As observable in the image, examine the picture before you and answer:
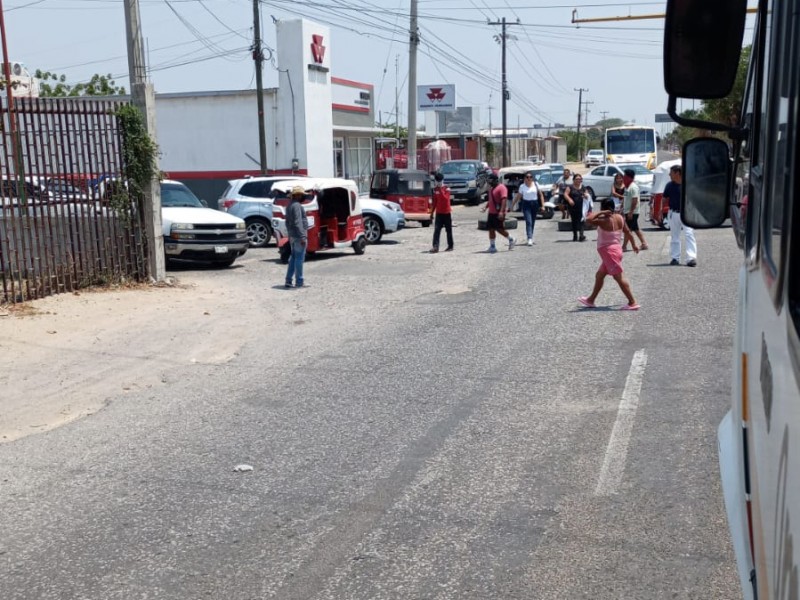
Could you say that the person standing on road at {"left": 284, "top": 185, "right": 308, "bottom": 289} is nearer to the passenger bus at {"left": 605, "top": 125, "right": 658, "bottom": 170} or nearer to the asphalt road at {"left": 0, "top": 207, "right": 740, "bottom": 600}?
the asphalt road at {"left": 0, "top": 207, "right": 740, "bottom": 600}

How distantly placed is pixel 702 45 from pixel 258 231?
72.2 ft

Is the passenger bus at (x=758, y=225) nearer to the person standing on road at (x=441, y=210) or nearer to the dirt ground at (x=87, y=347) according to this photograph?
the dirt ground at (x=87, y=347)

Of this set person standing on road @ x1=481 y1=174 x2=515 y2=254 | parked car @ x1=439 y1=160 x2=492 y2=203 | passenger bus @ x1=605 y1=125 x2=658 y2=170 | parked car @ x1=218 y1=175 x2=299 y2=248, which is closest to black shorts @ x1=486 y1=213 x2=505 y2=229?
person standing on road @ x1=481 y1=174 x2=515 y2=254

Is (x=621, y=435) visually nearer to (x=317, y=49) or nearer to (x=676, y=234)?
(x=676, y=234)

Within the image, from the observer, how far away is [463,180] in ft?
142

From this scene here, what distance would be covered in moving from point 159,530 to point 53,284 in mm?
9861

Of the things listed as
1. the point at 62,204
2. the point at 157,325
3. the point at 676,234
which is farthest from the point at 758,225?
the point at 676,234

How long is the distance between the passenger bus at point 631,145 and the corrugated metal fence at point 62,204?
3869 cm

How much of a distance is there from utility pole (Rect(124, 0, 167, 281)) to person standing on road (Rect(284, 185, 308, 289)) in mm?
2187

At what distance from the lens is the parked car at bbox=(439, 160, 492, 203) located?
43094 mm

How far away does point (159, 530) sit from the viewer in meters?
5.55

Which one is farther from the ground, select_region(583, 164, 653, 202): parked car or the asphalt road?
select_region(583, 164, 653, 202): parked car

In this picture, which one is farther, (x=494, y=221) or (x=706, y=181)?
(x=494, y=221)

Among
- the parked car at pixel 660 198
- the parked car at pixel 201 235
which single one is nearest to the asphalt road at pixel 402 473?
the parked car at pixel 201 235
